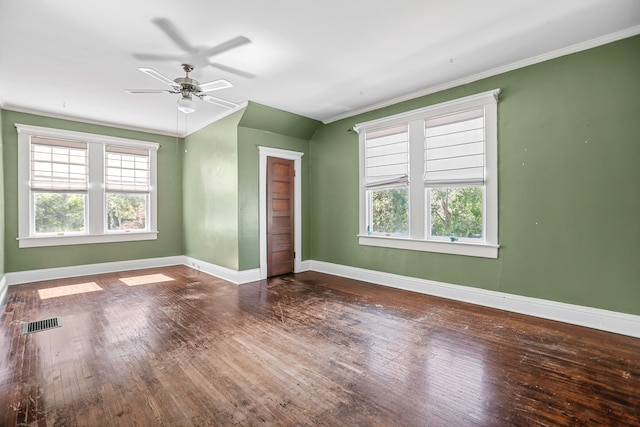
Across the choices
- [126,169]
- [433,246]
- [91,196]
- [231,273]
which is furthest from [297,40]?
[91,196]

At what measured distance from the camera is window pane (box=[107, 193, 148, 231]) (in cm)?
625

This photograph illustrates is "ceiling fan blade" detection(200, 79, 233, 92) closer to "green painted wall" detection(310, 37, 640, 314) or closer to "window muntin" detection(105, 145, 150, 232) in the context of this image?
"green painted wall" detection(310, 37, 640, 314)

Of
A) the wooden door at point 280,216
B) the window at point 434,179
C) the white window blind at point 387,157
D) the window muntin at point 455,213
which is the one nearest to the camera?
A: the window at point 434,179

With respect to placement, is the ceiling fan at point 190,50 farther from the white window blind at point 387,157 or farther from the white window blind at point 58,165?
the white window blind at point 58,165

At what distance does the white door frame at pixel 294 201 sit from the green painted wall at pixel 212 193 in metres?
0.49

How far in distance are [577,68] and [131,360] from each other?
5341 millimetres

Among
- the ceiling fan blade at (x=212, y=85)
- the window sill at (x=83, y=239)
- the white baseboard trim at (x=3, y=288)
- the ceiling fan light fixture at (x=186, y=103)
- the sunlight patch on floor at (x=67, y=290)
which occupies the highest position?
the ceiling fan blade at (x=212, y=85)

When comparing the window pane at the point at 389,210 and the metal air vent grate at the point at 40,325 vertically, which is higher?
the window pane at the point at 389,210

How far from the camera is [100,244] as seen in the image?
606cm

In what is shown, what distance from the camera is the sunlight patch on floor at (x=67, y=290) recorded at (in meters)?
4.57

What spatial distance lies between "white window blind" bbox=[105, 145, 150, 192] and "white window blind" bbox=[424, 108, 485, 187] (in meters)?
5.77

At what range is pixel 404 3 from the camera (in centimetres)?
258

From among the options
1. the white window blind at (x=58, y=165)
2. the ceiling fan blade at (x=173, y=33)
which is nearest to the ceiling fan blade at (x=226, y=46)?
the ceiling fan blade at (x=173, y=33)

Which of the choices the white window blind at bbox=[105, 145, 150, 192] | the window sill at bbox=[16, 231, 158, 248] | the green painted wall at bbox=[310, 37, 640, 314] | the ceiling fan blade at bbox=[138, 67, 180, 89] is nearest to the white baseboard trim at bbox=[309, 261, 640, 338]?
the green painted wall at bbox=[310, 37, 640, 314]
